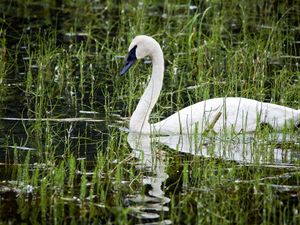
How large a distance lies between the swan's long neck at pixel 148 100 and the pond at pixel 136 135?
0.60 feet

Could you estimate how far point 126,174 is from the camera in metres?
8.44

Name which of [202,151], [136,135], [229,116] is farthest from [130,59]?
[202,151]

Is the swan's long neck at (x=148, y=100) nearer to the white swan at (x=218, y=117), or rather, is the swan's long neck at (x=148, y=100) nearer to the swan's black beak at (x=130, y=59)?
the white swan at (x=218, y=117)

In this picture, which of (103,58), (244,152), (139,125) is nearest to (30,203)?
(244,152)

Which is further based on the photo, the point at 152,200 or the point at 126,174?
the point at 126,174

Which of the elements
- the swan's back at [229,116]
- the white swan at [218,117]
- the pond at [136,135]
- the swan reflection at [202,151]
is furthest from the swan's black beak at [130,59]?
the swan reflection at [202,151]

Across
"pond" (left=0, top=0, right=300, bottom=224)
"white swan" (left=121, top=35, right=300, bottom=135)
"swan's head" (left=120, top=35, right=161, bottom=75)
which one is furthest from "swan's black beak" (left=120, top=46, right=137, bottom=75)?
"white swan" (left=121, top=35, right=300, bottom=135)

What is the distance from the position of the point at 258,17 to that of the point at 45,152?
319 inches

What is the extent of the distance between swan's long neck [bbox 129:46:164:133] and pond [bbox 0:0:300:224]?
18 centimetres

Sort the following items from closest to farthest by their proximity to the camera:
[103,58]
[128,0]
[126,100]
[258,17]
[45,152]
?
[45,152], [126,100], [103,58], [258,17], [128,0]

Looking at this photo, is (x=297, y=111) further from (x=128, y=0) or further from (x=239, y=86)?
(x=128, y=0)

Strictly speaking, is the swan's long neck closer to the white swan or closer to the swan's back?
the white swan

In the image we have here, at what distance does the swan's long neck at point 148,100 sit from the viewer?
10414mm

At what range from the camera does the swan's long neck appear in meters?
10.4
